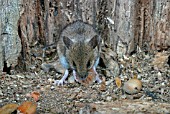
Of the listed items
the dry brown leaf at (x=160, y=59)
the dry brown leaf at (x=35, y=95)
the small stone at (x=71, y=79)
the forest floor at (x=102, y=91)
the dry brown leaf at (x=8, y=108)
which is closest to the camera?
the dry brown leaf at (x=8, y=108)

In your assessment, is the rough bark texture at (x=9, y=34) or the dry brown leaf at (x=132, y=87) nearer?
the dry brown leaf at (x=132, y=87)

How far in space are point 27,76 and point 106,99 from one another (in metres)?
1.25

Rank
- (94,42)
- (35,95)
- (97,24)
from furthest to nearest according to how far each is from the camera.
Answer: (97,24)
(94,42)
(35,95)

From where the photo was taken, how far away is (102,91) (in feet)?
18.9

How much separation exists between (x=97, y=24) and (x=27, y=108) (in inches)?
70.6

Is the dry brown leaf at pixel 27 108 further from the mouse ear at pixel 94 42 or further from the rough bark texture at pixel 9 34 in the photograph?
the mouse ear at pixel 94 42

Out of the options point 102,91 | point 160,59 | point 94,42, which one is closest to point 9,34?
point 94,42

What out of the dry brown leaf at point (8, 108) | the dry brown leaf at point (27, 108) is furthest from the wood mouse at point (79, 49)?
the dry brown leaf at point (8, 108)

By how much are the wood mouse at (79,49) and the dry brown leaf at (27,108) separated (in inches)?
28.3

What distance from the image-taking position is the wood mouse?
18.8 ft

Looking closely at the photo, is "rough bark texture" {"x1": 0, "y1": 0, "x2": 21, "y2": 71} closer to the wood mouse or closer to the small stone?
the wood mouse

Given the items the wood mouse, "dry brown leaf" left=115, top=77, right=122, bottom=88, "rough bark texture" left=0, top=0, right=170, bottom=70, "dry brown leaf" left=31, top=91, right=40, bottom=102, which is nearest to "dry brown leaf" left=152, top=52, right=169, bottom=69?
"rough bark texture" left=0, top=0, right=170, bottom=70

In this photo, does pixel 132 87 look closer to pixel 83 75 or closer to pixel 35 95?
pixel 83 75

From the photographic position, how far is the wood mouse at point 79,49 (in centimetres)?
572
